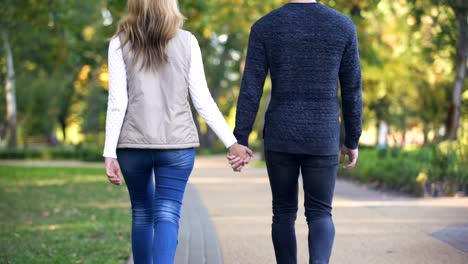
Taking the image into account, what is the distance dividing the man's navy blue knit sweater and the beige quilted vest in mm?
363

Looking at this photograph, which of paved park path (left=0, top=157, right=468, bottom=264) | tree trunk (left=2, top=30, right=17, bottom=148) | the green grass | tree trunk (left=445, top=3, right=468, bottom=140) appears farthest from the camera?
tree trunk (left=2, top=30, right=17, bottom=148)

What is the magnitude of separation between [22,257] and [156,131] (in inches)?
119

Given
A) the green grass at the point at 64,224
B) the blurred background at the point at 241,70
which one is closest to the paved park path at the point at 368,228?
the green grass at the point at 64,224

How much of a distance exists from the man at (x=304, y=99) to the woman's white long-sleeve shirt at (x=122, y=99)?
0.13m

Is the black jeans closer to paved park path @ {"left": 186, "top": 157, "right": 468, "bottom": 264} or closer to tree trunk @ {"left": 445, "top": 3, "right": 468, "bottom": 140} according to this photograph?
paved park path @ {"left": 186, "top": 157, "right": 468, "bottom": 264}

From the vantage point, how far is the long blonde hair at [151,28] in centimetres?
444

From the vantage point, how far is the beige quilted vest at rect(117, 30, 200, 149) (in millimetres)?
4477

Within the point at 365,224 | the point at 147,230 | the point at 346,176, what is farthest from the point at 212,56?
the point at 147,230

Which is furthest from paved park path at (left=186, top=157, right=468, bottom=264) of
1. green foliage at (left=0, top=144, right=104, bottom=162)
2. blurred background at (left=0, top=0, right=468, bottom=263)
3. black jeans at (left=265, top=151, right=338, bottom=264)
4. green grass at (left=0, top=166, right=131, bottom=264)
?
green foliage at (left=0, top=144, right=104, bottom=162)

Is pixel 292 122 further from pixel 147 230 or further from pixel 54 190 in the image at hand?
A: pixel 54 190

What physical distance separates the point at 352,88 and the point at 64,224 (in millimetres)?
5928

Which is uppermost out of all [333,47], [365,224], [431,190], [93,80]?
[333,47]

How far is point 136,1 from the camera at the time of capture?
4.46 meters

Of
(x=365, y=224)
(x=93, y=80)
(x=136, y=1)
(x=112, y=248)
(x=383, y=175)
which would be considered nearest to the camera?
(x=136, y=1)
